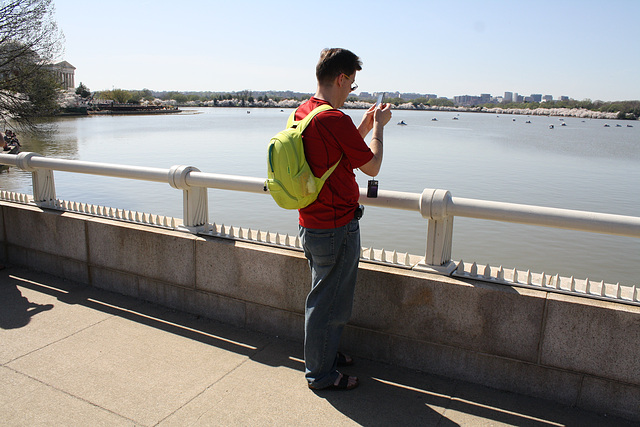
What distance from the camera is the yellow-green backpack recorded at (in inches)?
117

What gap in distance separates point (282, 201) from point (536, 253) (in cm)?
1218

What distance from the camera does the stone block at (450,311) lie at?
3.29 metres

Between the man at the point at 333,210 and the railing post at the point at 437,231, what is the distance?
1.56 ft

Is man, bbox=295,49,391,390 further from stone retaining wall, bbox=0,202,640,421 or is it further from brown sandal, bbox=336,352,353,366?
stone retaining wall, bbox=0,202,640,421

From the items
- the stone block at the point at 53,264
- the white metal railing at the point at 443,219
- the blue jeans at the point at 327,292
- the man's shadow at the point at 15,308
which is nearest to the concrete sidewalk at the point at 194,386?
the man's shadow at the point at 15,308

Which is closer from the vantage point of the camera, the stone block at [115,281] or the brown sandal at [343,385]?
the brown sandal at [343,385]

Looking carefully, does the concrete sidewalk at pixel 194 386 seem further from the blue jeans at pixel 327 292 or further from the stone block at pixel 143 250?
the stone block at pixel 143 250

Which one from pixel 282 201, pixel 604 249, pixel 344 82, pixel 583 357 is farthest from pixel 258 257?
pixel 604 249

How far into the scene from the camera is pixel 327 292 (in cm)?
327

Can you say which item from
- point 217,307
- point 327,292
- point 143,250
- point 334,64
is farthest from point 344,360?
point 143,250

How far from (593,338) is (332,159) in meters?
1.83

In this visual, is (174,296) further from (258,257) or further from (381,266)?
(381,266)

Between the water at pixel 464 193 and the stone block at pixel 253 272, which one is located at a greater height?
the stone block at pixel 253 272

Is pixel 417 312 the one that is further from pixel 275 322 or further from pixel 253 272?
pixel 253 272
